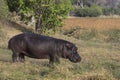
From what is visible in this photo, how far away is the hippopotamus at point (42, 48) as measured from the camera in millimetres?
13328

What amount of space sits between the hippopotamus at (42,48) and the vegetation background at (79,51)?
28 cm

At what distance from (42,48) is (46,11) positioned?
16.1m

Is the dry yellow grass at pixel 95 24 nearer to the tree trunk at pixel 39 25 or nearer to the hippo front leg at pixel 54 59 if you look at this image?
the tree trunk at pixel 39 25

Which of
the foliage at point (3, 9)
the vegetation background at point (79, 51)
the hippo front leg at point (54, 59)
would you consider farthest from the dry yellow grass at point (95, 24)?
the hippo front leg at point (54, 59)

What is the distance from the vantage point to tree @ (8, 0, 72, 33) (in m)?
28.6

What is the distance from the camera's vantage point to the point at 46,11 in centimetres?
2922

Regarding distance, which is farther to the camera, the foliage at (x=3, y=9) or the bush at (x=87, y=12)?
the bush at (x=87, y=12)

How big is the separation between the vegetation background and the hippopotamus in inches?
11.2

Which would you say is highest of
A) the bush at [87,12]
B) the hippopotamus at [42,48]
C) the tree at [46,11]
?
the hippopotamus at [42,48]

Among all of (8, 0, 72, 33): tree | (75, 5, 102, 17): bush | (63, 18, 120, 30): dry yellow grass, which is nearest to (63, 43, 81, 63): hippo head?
(8, 0, 72, 33): tree

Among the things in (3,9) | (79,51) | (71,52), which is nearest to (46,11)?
(3,9)

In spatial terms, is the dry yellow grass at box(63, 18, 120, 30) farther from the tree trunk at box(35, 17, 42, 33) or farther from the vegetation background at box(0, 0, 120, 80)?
the tree trunk at box(35, 17, 42, 33)

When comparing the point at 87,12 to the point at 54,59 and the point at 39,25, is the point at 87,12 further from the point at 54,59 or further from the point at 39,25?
the point at 54,59

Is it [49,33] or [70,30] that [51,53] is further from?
[70,30]
